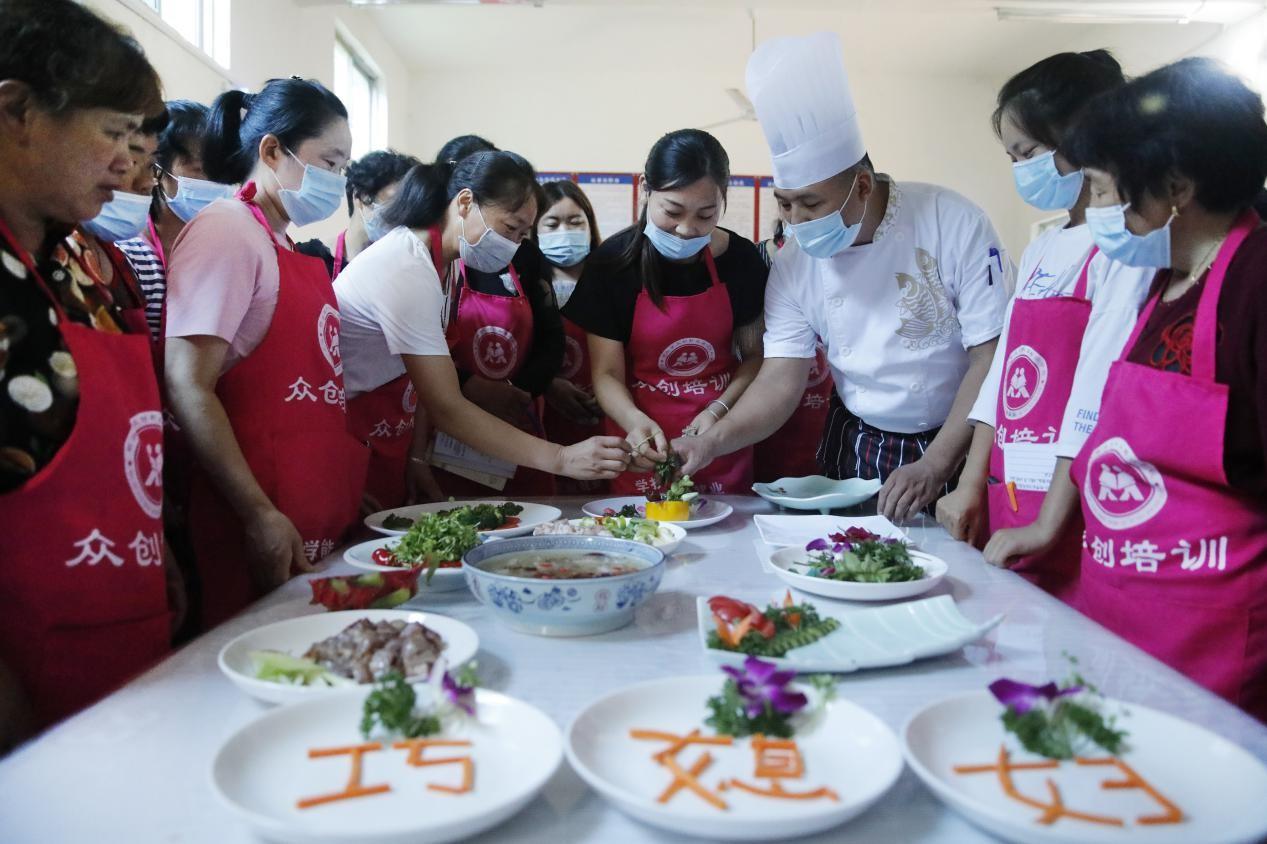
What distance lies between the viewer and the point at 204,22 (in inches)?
171

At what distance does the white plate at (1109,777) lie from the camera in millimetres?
671

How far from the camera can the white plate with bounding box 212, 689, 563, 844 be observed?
2.18 feet

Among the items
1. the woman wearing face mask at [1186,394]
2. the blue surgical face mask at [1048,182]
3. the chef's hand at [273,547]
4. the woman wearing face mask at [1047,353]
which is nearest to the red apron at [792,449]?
the woman wearing face mask at [1047,353]

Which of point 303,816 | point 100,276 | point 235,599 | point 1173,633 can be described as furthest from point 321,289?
point 1173,633

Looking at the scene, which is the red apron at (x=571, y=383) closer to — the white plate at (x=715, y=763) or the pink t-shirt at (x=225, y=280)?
the pink t-shirt at (x=225, y=280)

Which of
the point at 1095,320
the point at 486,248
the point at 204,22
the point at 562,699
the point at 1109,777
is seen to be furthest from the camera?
the point at 204,22

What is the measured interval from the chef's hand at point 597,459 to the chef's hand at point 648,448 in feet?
0.15

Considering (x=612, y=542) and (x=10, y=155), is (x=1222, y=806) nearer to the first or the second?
(x=612, y=542)

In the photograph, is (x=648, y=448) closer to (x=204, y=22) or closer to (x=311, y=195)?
(x=311, y=195)

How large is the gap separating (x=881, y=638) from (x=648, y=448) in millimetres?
1088

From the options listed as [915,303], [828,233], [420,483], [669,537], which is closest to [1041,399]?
[915,303]

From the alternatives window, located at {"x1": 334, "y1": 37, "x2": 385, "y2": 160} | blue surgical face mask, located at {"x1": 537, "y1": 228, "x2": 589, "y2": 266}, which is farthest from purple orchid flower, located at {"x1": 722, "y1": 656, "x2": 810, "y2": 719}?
window, located at {"x1": 334, "y1": 37, "x2": 385, "y2": 160}

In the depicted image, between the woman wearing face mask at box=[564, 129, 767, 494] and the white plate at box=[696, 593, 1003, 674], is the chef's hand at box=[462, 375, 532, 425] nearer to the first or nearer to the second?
the woman wearing face mask at box=[564, 129, 767, 494]

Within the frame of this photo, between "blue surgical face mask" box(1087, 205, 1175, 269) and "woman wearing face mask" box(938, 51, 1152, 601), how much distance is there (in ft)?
0.55
